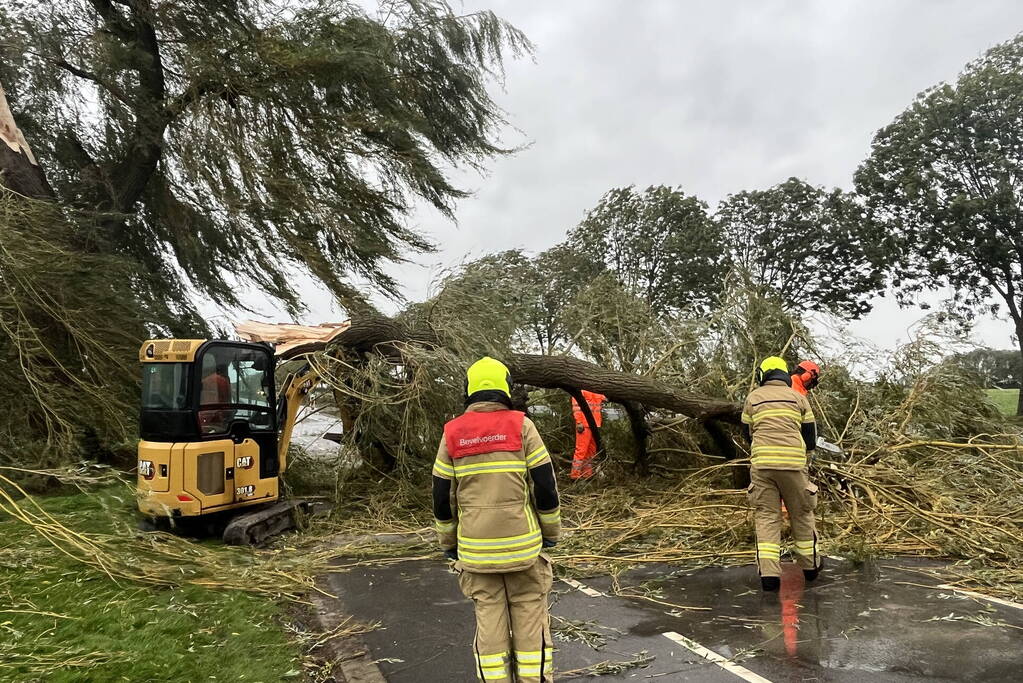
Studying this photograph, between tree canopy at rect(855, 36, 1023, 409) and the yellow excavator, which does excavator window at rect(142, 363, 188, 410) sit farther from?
tree canopy at rect(855, 36, 1023, 409)

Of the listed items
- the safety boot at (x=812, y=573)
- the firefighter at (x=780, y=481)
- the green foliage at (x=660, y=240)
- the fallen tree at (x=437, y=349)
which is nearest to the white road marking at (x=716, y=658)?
the firefighter at (x=780, y=481)

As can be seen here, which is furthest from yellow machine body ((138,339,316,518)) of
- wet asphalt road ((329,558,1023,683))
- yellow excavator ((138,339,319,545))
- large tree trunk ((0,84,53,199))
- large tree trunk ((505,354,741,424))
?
large tree trunk ((0,84,53,199))

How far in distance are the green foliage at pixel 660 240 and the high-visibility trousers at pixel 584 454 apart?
1167 centimetres

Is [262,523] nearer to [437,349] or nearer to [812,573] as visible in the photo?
[437,349]

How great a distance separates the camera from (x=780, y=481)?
5.00 m

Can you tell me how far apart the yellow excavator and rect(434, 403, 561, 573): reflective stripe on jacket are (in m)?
3.81

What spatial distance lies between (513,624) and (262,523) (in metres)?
4.36

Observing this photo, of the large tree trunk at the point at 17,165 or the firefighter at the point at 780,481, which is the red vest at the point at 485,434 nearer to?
the firefighter at the point at 780,481


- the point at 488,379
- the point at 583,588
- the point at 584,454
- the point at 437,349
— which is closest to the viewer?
the point at 488,379

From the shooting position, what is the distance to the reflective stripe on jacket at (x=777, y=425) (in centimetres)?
494

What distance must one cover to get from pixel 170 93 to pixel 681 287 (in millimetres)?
14535

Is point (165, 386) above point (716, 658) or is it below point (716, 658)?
above

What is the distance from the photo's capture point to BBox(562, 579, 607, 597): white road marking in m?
5.01

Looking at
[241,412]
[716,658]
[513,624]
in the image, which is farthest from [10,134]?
[716,658]
